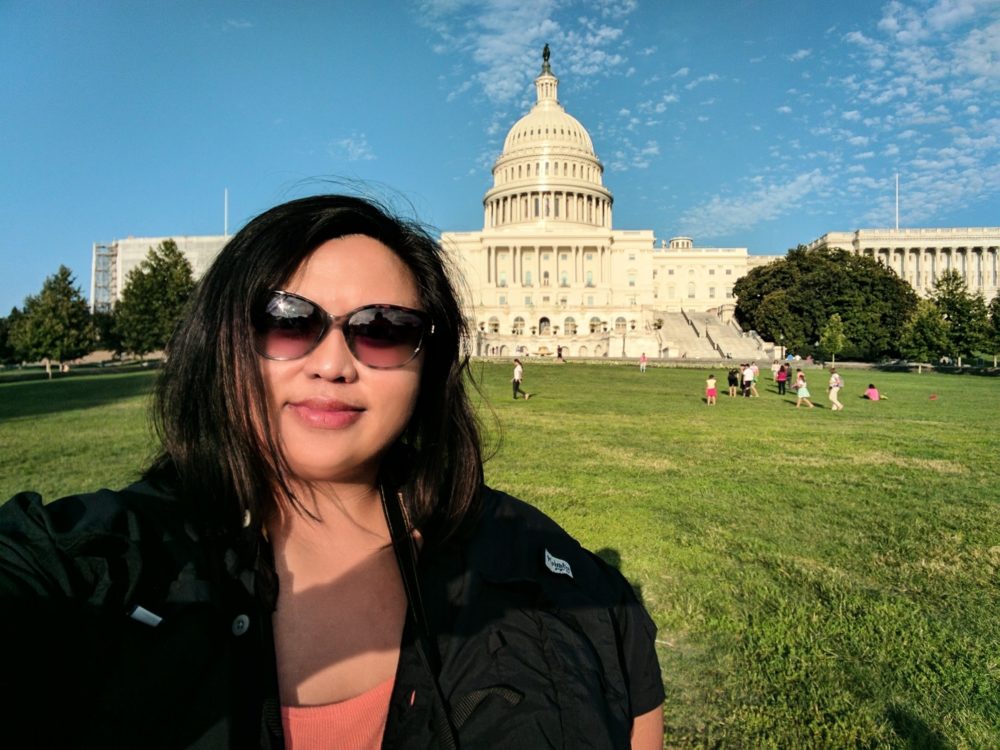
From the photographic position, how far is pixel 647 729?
1.65 meters

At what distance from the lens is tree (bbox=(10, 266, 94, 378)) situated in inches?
1378

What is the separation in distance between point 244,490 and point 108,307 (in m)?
87.8

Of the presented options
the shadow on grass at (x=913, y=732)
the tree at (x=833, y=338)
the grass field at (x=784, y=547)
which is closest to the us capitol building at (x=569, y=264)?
the tree at (x=833, y=338)

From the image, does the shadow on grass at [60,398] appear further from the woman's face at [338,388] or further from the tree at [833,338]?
the tree at [833,338]

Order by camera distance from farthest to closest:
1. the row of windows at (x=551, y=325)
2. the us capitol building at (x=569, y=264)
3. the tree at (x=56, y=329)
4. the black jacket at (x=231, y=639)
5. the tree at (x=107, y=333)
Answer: the row of windows at (x=551, y=325) → the us capitol building at (x=569, y=264) → the tree at (x=107, y=333) → the tree at (x=56, y=329) → the black jacket at (x=231, y=639)

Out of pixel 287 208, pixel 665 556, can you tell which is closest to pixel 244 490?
pixel 287 208

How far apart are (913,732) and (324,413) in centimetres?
324

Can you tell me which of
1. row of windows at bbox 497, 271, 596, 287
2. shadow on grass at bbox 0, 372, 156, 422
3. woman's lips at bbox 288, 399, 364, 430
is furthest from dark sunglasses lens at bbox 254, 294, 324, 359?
row of windows at bbox 497, 271, 596, 287

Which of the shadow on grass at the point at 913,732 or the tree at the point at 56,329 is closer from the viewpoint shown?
the shadow on grass at the point at 913,732

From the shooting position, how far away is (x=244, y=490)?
56.7 inches

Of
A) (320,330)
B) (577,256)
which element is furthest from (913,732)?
(577,256)

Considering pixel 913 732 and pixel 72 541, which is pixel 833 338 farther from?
pixel 72 541

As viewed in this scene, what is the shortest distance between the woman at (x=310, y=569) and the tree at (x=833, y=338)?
5092cm

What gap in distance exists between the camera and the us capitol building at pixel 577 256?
251ft
